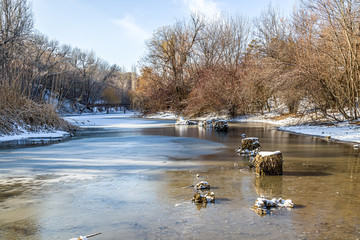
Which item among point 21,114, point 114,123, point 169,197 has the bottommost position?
point 169,197

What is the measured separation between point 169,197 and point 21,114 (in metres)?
11.6

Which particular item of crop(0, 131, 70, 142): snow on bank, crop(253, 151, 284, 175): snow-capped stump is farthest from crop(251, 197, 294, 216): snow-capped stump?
crop(0, 131, 70, 142): snow on bank

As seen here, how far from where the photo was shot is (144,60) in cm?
3491

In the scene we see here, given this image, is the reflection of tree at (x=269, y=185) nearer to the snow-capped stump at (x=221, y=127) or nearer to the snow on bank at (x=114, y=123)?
the snow-capped stump at (x=221, y=127)

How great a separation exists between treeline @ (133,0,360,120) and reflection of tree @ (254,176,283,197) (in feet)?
36.0

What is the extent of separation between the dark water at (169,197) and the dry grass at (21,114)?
17.5ft

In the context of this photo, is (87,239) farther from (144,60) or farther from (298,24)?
(144,60)

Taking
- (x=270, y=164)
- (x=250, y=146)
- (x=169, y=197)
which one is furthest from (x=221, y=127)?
(x=169, y=197)

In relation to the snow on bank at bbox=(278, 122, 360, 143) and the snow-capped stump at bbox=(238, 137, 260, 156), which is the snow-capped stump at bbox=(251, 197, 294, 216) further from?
the snow on bank at bbox=(278, 122, 360, 143)

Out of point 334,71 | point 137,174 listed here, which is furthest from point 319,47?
point 137,174

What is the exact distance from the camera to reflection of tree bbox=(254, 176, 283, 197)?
5.03 m

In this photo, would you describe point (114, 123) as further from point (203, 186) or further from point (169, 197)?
point (169, 197)

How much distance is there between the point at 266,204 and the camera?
4.30 meters

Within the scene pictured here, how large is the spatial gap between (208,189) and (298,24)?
15455 millimetres
